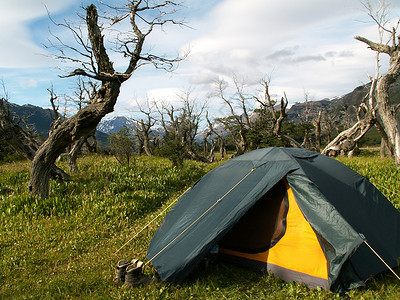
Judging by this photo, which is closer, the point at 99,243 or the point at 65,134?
the point at 99,243

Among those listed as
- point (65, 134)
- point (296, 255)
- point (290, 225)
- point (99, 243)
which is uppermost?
point (65, 134)

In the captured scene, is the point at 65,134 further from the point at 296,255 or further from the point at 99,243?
the point at 296,255

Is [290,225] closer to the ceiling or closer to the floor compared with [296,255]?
closer to the ceiling

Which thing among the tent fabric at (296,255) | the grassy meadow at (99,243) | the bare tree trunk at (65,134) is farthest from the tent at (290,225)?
the bare tree trunk at (65,134)

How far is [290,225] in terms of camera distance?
429 cm

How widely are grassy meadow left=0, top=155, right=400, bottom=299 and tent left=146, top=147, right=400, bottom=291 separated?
0.80 feet

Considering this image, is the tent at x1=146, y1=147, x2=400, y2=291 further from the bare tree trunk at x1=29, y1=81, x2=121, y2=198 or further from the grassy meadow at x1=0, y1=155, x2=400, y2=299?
the bare tree trunk at x1=29, y1=81, x2=121, y2=198

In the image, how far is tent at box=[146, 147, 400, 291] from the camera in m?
3.80

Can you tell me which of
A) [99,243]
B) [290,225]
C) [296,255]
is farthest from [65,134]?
[296,255]

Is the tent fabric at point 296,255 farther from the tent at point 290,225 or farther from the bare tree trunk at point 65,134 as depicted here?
the bare tree trunk at point 65,134

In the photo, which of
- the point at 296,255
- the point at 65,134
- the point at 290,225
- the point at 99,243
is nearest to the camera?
the point at 296,255

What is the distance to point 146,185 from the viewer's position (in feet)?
32.1

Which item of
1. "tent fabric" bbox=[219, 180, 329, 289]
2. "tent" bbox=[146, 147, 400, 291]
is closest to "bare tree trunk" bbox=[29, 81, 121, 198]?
"tent" bbox=[146, 147, 400, 291]

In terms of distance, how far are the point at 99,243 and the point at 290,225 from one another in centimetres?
395
